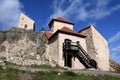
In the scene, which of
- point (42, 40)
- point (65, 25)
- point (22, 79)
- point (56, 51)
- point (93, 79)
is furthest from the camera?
point (65, 25)

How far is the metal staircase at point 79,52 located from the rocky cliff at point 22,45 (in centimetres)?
408

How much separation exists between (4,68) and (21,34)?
41.1ft

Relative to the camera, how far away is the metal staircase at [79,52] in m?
28.8

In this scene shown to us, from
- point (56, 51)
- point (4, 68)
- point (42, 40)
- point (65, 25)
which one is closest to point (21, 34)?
point (42, 40)

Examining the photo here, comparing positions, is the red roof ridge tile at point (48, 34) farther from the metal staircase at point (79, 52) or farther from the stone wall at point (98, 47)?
the stone wall at point (98, 47)

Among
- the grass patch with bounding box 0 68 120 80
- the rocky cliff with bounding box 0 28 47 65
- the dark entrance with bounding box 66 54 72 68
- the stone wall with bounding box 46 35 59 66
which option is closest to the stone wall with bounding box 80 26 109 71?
the dark entrance with bounding box 66 54 72 68

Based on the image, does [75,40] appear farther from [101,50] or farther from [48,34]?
[101,50]

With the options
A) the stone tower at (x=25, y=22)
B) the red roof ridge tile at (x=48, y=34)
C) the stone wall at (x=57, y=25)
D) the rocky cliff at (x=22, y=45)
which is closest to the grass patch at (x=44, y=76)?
the rocky cliff at (x=22, y=45)

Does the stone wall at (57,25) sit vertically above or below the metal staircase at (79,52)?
above

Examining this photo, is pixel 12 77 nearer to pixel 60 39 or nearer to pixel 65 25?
pixel 60 39

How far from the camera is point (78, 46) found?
2980 centimetres

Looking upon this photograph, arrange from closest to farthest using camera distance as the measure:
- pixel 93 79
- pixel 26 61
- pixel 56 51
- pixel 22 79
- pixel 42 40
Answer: pixel 22 79, pixel 93 79, pixel 26 61, pixel 56 51, pixel 42 40

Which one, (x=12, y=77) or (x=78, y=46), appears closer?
(x=12, y=77)

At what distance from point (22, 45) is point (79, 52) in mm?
9215
